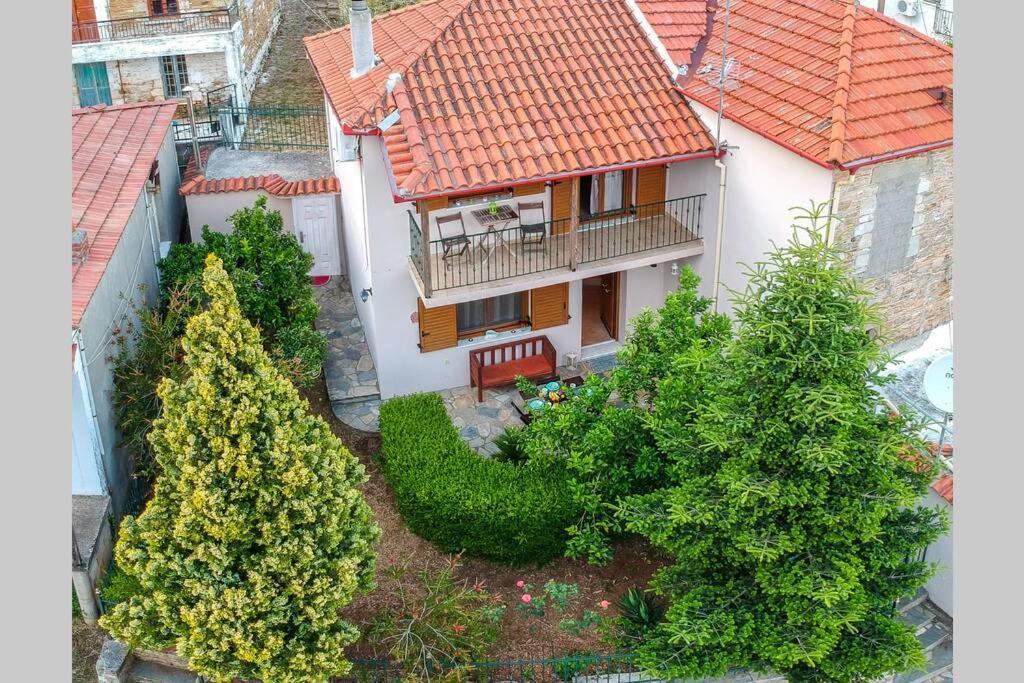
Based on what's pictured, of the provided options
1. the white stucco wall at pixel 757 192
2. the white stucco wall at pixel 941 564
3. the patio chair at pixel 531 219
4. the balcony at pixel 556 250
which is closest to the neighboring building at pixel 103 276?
the balcony at pixel 556 250

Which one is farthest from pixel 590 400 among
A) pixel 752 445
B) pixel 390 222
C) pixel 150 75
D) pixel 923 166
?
pixel 150 75

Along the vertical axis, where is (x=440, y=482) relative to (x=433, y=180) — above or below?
below

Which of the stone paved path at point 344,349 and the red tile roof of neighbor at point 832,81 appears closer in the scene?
the red tile roof of neighbor at point 832,81

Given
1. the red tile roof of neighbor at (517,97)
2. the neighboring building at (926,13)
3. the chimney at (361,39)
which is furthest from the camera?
the neighboring building at (926,13)

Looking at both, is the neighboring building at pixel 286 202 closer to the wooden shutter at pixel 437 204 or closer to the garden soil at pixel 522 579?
the wooden shutter at pixel 437 204

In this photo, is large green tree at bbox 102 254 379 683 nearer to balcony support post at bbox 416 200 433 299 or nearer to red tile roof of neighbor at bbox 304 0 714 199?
balcony support post at bbox 416 200 433 299

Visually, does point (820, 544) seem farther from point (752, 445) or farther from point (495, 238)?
point (495, 238)

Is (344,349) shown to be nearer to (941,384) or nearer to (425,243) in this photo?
(425,243)

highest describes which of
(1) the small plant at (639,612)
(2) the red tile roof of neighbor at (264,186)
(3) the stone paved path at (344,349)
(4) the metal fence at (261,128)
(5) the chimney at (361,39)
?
(5) the chimney at (361,39)
